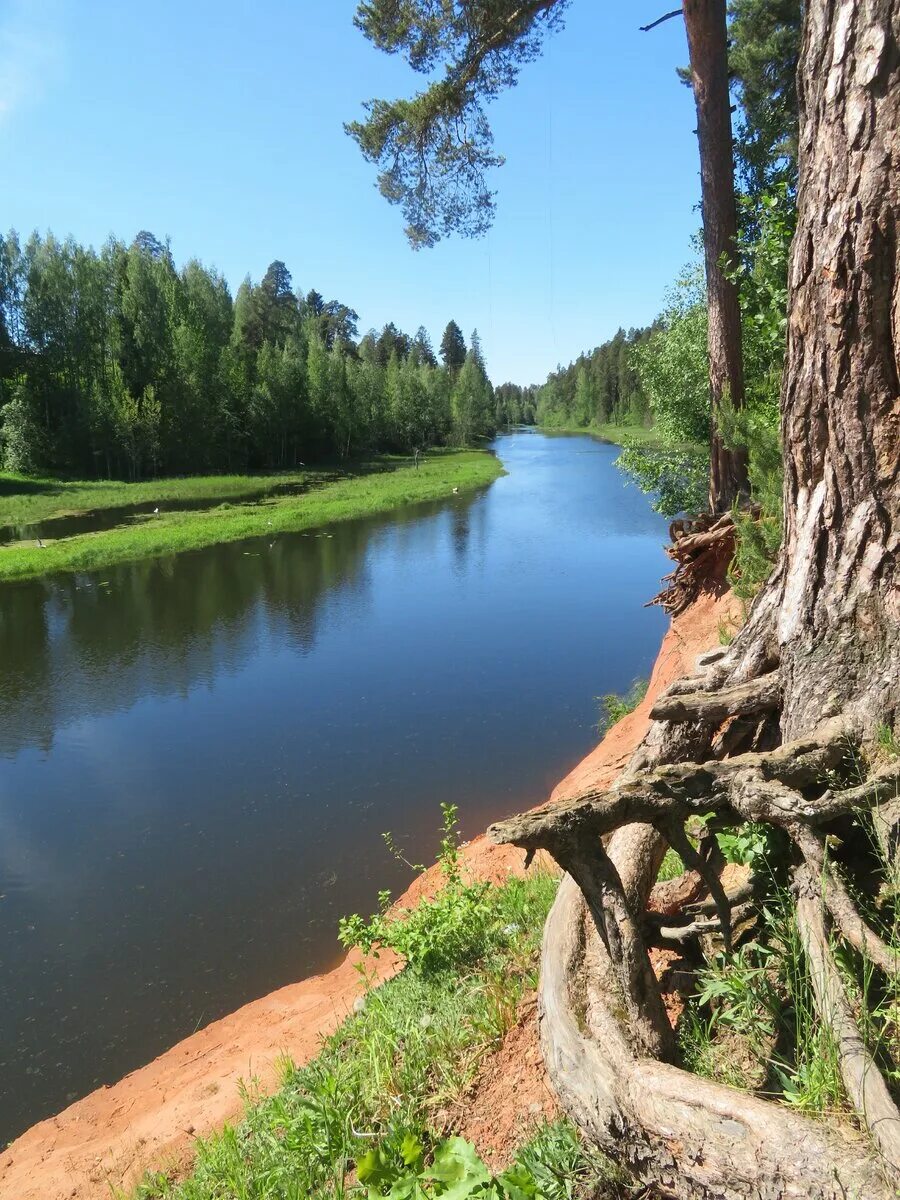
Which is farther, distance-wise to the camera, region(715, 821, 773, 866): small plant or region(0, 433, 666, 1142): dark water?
region(0, 433, 666, 1142): dark water

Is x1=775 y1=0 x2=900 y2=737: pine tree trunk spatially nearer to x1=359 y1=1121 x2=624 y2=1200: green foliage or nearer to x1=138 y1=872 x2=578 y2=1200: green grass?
x1=359 y1=1121 x2=624 y2=1200: green foliage

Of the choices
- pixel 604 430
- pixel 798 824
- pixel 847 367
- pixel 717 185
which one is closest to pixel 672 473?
pixel 717 185

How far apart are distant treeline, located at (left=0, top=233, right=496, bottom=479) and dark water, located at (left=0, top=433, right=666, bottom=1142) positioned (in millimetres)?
25527

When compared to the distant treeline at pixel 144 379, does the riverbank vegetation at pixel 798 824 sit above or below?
below

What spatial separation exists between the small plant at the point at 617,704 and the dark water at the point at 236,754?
276mm

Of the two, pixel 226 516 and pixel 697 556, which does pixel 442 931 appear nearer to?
pixel 697 556

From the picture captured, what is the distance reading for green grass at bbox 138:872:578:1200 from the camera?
321 cm

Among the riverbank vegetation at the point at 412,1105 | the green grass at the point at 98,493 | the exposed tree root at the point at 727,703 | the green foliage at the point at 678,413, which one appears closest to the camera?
the riverbank vegetation at the point at 412,1105

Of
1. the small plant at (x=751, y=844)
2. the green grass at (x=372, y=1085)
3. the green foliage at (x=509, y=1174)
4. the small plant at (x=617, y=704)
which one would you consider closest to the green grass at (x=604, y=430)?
the small plant at (x=617, y=704)

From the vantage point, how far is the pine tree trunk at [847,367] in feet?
9.54

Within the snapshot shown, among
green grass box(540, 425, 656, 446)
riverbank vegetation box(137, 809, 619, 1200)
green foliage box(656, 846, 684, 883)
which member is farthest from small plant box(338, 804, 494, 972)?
green grass box(540, 425, 656, 446)

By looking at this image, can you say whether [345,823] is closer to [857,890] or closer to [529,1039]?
[529,1039]

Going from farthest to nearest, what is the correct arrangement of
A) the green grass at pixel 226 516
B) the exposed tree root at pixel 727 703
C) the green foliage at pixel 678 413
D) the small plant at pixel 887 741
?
1. the green grass at pixel 226 516
2. the green foliage at pixel 678 413
3. the exposed tree root at pixel 727 703
4. the small plant at pixel 887 741

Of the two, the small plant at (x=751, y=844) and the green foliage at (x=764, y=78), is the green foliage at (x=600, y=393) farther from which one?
the small plant at (x=751, y=844)
